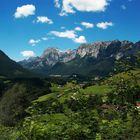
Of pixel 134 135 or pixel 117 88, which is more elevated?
pixel 117 88

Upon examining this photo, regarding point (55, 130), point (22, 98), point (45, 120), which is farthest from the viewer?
point (22, 98)

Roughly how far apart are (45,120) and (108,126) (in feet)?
6.32

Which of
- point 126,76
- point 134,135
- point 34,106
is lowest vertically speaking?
point 134,135

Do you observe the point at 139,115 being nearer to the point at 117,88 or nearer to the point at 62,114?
the point at 117,88

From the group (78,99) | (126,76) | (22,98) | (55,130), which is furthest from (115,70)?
(22,98)

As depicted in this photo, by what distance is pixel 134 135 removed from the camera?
10.4 m

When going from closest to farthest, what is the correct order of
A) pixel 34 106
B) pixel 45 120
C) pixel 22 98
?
pixel 45 120, pixel 34 106, pixel 22 98

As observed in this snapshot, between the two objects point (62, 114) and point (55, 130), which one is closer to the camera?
point (55, 130)

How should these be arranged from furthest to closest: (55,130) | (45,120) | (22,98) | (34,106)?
(22,98)
(34,106)
(45,120)
(55,130)

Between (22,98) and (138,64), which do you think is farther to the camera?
(22,98)

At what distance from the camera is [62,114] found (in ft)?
36.7

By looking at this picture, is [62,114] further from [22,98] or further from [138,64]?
[22,98]

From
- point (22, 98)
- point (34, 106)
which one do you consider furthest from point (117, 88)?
point (22, 98)

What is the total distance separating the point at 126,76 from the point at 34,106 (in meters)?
3.17
